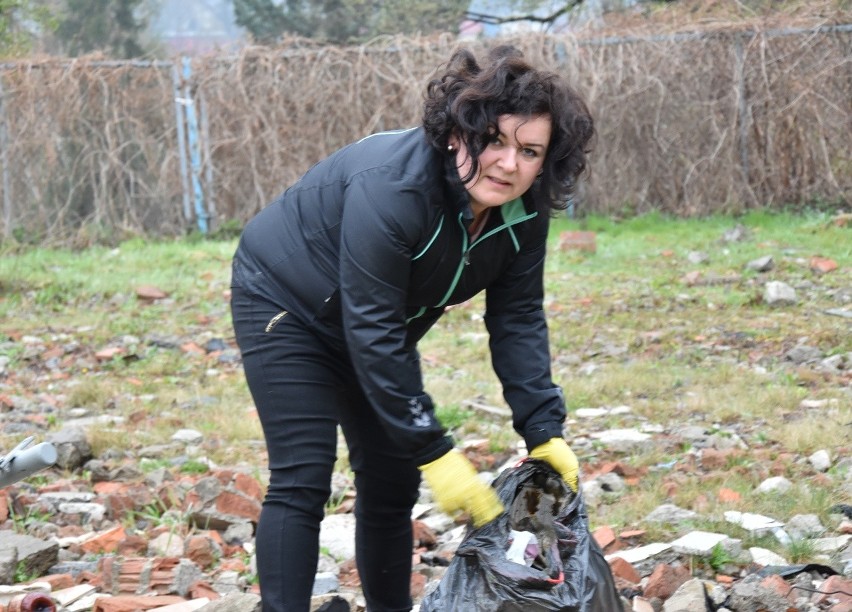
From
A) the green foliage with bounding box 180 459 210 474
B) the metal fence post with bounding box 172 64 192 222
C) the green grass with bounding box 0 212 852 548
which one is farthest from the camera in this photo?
the metal fence post with bounding box 172 64 192 222

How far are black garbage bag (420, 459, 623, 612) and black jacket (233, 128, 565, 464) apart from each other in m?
0.15

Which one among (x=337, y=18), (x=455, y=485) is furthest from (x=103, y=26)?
(x=455, y=485)

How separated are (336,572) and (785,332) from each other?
443cm

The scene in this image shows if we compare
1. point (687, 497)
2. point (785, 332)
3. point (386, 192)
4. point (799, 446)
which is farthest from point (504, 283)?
point (785, 332)

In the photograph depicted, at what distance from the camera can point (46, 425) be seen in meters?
6.30

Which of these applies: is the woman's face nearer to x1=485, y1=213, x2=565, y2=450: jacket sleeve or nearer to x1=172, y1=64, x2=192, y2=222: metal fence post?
x1=485, y1=213, x2=565, y2=450: jacket sleeve

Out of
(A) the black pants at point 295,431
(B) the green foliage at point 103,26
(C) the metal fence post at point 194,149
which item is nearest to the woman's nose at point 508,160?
(A) the black pants at point 295,431

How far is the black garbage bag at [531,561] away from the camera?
8.87 feet

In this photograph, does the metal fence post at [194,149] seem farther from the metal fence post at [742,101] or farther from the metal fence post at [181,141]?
the metal fence post at [742,101]

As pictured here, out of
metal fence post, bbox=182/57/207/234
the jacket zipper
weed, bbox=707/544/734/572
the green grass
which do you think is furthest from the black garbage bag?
metal fence post, bbox=182/57/207/234

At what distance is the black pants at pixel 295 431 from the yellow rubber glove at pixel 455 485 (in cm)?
9

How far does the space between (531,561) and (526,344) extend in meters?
0.59

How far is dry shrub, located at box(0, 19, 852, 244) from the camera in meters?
12.6

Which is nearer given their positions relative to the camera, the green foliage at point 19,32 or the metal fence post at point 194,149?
the metal fence post at point 194,149
